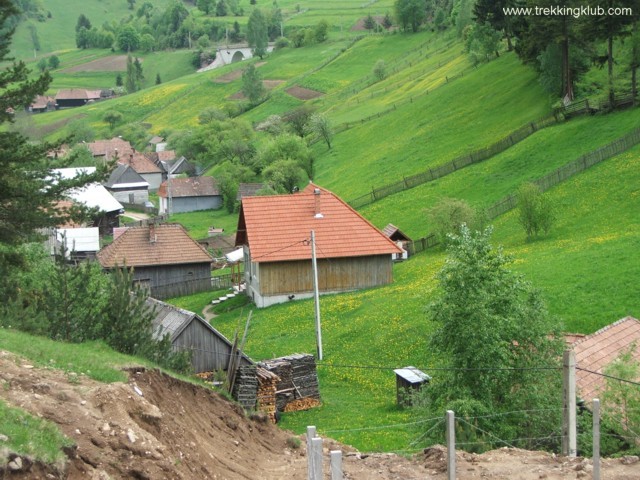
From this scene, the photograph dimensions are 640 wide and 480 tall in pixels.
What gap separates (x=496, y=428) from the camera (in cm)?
1958

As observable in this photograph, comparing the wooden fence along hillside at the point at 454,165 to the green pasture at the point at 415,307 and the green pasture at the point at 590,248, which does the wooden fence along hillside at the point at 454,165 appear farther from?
the green pasture at the point at 415,307

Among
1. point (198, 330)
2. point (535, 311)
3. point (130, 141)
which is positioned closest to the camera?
point (535, 311)

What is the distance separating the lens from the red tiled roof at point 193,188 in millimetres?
93562

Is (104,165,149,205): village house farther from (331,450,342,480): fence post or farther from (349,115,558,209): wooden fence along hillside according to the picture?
(331,450,342,480): fence post

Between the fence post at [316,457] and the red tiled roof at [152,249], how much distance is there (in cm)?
4102

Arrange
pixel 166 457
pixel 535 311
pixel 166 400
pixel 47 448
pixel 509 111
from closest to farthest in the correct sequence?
pixel 47 448 → pixel 166 457 → pixel 166 400 → pixel 535 311 → pixel 509 111

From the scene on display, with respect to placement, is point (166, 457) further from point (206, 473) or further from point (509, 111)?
point (509, 111)

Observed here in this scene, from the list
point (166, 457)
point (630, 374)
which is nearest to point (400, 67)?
point (630, 374)

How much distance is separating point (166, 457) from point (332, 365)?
1736 centimetres

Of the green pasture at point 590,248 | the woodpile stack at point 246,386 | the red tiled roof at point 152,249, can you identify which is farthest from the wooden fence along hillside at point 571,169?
the woodpile stack at point 246,386

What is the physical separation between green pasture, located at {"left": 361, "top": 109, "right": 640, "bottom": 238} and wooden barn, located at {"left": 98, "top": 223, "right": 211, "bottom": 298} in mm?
12370

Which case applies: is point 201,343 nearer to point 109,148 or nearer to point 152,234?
point 152,234

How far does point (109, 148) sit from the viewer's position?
412 ft

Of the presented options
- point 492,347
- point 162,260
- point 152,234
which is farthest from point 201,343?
point 152,234
